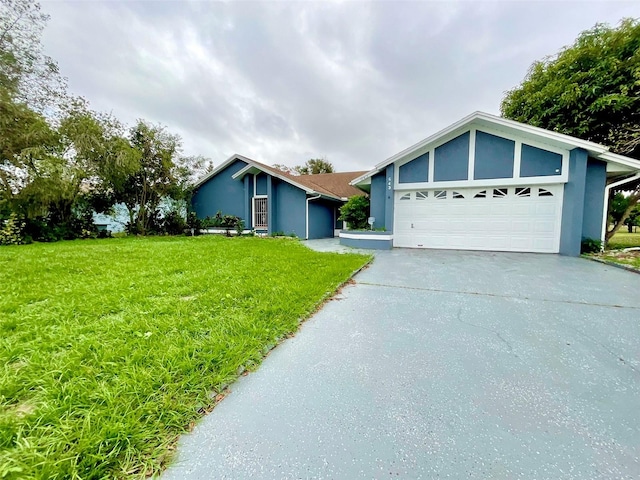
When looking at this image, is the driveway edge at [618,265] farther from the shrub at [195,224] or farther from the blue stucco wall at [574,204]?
the shrub at [195,224]

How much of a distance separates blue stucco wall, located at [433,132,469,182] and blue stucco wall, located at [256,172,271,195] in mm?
8099

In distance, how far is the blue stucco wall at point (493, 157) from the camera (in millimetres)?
8000

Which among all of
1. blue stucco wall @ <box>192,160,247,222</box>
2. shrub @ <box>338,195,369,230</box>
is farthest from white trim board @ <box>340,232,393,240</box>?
blue stucco wall @ <box>192,160,247,222</box>

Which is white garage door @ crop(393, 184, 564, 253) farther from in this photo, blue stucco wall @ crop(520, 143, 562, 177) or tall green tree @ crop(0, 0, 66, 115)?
tall green tree @ crop(0, 0, 66, 115)

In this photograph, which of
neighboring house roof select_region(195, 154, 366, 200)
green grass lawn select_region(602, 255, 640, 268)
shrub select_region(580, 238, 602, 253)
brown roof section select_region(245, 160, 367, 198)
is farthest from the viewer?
brown roof section select_region(245, 160, 367, 198)

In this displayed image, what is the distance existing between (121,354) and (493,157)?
33.1 feet

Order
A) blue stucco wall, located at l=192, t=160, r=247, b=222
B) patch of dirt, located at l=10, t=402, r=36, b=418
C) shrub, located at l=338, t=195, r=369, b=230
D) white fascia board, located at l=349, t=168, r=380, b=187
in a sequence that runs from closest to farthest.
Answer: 1. patch of dirt, located at l=10, t=402, r=36, b=418
2. white fascia board, located at l=349, t=168, r=380, b=187
3. shrub, located at l=338, t=195, r=369, b=230
4. blue stucco wall, located at l=192, t=160, r=247, b=222

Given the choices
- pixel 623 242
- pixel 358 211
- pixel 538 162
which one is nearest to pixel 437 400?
pixel 358 211

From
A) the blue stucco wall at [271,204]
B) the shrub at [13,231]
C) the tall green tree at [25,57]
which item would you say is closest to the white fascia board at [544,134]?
the blue stucco wall at [271,204]

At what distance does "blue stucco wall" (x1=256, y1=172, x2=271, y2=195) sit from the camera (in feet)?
43.2

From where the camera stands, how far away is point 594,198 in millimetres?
7688

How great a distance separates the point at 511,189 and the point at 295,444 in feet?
31.6

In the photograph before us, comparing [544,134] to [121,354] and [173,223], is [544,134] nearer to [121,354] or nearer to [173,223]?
[121,354]

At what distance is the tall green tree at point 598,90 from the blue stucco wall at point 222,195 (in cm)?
1359
